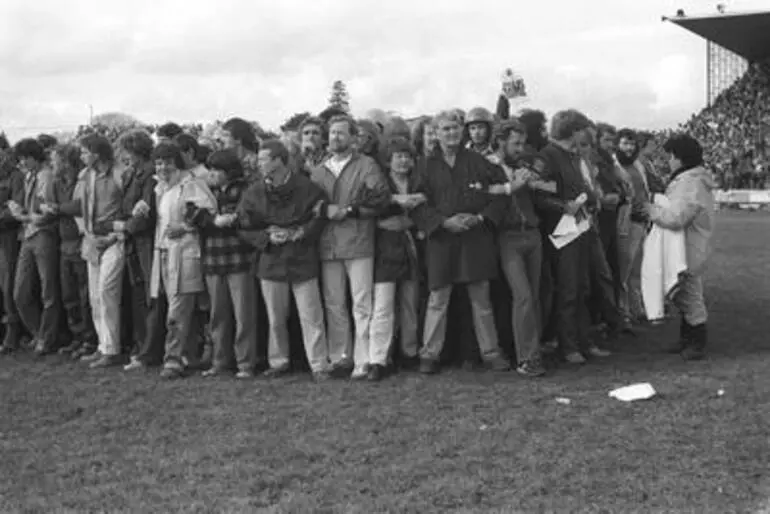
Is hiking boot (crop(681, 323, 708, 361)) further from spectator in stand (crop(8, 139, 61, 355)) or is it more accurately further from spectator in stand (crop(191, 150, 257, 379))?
spectator in stand (crop(8, 139, 61, 355))

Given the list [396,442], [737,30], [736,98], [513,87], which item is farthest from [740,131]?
[396,442]

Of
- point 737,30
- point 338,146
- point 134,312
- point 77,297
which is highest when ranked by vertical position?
point 737,30

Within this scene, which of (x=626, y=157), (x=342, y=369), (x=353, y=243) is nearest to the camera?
(x=353, y=243)

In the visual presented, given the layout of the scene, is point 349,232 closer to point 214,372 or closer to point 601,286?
point 214,372

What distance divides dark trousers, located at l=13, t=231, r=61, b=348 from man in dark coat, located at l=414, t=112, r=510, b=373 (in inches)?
151

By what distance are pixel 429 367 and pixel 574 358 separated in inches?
51.8

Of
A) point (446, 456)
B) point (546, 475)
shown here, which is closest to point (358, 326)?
point (446, 456)

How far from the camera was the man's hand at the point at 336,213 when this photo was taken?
24.9 feet

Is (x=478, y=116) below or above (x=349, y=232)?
above

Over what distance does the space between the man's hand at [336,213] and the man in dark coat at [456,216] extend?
575mm

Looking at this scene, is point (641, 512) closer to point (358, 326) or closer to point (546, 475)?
point (546, 475)

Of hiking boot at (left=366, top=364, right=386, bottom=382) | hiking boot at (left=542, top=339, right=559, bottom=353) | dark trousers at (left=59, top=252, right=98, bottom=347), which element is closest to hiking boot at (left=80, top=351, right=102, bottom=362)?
dark trousers at (left=59, top=252, right=98, bottom=347)

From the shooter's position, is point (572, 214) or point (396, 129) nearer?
point (572, 214)

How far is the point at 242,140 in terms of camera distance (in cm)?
848
